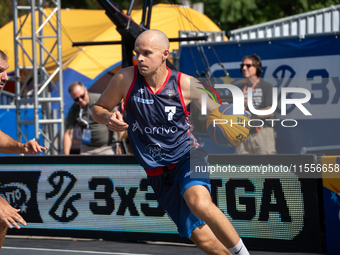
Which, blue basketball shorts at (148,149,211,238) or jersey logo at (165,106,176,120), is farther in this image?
jersey logo at (165,106,176,120)

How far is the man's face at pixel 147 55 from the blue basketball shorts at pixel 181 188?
78 cm

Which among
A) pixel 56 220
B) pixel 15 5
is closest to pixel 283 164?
pixel 56 220

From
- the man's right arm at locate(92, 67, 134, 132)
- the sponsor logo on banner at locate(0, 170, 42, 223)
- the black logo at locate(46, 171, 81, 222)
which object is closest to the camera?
the man's right arm at locate(92, 67, 134, 132)

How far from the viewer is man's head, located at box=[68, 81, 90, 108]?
8.02m

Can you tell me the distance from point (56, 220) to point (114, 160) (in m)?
1.19

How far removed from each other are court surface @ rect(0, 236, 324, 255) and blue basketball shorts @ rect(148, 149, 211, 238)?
1.95m

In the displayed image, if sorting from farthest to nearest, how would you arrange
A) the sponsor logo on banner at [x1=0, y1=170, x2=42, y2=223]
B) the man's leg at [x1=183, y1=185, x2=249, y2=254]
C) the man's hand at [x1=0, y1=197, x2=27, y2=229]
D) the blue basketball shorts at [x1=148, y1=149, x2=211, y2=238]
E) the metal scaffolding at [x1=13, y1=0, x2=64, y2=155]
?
the metal scaffolding at [x1=13, y1=0, x2=64, y2=155]
the sponsor logo on banner at [x1=0, y1=170, x2=42, y2=223]
the blue basketball shorts at [x1=148, y1=149, x2=211, y2=238]
the man's leg at [x1=183, y1=185, x2=249, y2=254]
the man's hand at [x1=0, y1=197, x2=27, y2=229]

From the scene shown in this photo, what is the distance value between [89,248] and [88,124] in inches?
101

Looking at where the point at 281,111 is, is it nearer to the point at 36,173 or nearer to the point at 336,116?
the point at 336,116

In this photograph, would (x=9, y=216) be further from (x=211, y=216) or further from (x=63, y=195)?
(x=63, y=195)

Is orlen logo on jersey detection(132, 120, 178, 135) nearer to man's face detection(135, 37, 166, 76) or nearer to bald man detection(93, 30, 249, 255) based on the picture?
bald man detection(93, 30, 249, 255)

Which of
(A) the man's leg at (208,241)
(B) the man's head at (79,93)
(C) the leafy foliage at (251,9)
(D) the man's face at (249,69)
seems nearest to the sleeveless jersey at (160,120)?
(A) the man's leg at (208,241)

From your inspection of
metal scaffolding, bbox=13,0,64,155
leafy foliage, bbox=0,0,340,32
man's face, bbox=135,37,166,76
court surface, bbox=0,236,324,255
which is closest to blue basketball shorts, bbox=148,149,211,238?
man's face, bbox=135,37,166,76

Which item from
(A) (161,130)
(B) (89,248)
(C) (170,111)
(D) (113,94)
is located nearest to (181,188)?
(A) (161,130)
